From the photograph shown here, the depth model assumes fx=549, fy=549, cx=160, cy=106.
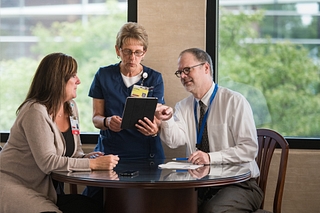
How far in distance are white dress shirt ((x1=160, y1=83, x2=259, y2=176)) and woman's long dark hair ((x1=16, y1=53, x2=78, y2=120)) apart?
77 centimetres

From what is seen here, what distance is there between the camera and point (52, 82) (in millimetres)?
3217

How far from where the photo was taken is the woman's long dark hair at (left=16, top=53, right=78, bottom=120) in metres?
3.20

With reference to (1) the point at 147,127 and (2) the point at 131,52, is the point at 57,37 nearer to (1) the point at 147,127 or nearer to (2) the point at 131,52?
(2) the point at 131,52

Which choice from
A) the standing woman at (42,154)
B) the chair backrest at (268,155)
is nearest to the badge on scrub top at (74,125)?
the standing woman at (42,154)

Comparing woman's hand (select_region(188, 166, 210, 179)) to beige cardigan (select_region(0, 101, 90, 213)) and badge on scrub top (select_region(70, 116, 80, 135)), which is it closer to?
beige cardigan (select_region(0, 101, 90, 213))

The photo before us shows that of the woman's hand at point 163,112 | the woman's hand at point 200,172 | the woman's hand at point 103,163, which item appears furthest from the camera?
the woman's hand at point 163,112

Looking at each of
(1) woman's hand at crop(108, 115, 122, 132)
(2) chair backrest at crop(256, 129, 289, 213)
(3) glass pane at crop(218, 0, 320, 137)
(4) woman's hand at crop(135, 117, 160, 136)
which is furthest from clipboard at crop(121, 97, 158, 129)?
(3) glass pane at crop(218, 0, 320, 137)

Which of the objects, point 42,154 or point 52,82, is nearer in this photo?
point 42,154

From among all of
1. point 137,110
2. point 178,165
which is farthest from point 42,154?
point 178,165

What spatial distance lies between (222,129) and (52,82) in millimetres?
1132

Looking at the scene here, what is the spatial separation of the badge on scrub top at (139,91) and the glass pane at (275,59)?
80 centimetres

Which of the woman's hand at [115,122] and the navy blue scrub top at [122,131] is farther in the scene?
the navy blue scrub top at [122,131]

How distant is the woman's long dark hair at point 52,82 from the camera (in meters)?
3.20

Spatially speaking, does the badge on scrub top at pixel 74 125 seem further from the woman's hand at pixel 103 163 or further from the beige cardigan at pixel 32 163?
the woman's hand at pixel 103 163
